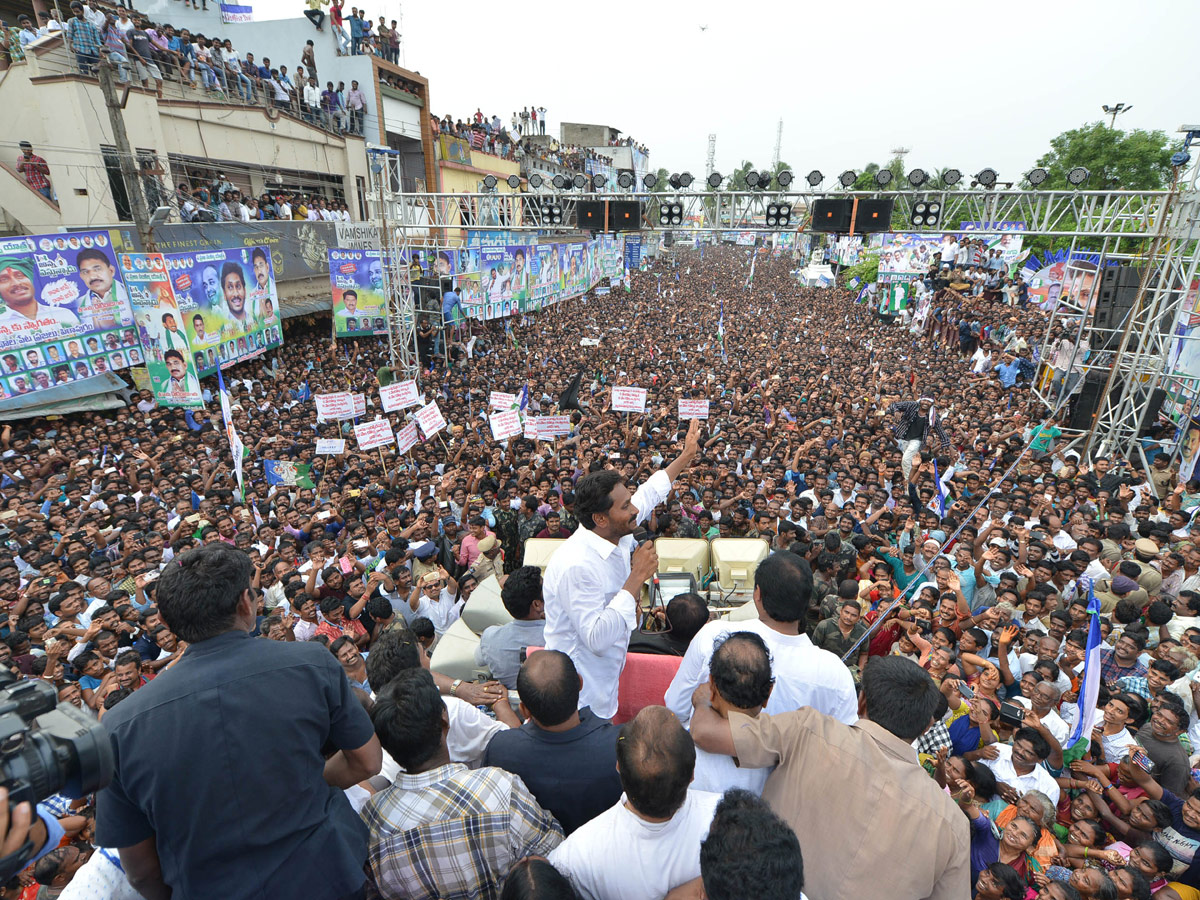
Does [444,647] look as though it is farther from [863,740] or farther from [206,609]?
[863,740]

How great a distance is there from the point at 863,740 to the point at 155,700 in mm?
2004

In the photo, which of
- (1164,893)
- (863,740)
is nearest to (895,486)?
(1164,893)

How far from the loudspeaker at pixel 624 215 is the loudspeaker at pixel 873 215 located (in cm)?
442

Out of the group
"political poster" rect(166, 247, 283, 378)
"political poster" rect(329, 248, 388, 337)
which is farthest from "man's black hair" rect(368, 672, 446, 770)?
"political poster" rect(329, 248, 388, 337)

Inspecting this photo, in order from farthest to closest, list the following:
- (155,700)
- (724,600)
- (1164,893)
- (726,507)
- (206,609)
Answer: (726,507)
(724,600)
(1164,893)
(206,609)
(155,700)

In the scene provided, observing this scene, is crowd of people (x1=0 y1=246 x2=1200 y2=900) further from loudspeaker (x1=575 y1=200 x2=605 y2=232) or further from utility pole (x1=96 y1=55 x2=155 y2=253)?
loudspeaker (x1=575 y1=200 x2=605 y2=232)

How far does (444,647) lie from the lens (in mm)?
4121

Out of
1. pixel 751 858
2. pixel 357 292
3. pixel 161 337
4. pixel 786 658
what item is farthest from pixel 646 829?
pixel 357 292

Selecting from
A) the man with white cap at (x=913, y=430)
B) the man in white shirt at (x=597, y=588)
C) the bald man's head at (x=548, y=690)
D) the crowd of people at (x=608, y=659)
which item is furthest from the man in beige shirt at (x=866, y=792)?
the man with white cap at (x=913, y=430)

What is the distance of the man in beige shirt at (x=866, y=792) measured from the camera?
68.6 inches

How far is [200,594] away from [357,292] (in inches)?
576

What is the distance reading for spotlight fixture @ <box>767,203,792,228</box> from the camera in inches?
504

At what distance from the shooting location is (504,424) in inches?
365

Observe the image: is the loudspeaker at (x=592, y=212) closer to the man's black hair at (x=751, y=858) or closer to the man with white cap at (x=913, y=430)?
the man with white cap at (x=913, y=430)
